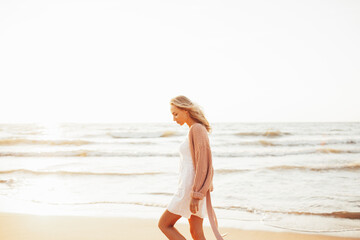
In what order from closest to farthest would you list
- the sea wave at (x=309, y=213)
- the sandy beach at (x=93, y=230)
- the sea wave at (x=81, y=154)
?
1. the sandy beach at (x=93, y=230)
2. the sea wave at (x=309, y=213)
3. the sea wave at (x=81, y=154)

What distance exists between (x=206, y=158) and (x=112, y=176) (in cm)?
788

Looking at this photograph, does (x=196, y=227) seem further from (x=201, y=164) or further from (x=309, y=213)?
(x=309, y=213)

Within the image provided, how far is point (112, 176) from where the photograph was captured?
383 inches

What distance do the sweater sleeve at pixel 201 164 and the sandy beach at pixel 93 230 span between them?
228 centimetres

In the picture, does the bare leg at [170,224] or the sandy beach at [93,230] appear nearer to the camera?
the bare leg at [170,224]

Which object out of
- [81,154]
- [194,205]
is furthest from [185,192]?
[81,154]

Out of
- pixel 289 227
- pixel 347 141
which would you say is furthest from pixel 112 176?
pixel 347 141

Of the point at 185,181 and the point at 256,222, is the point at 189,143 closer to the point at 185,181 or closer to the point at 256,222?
the point at 185,181

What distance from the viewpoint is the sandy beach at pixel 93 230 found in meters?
4.33

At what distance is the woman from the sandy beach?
1970 mm

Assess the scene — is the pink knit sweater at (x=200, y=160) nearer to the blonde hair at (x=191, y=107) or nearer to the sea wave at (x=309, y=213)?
the blonde hair at (x=191, y=107)

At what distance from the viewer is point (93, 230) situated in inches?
180

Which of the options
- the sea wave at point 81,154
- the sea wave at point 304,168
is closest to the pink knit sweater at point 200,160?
the sea wave at point 304,168

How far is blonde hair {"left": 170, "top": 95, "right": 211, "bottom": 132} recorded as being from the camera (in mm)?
2525
